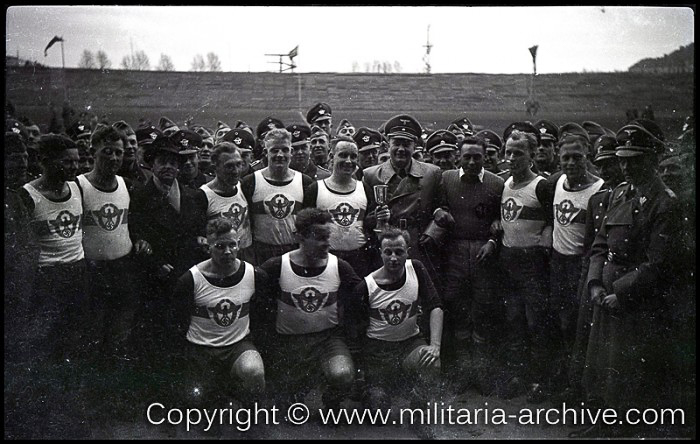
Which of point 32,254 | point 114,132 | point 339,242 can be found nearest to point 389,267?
point 339,242

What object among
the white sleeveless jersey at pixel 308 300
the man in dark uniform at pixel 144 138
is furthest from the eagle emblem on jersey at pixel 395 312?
the man in dark uniform at pixel 144 138

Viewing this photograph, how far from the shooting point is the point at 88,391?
5.05 meters

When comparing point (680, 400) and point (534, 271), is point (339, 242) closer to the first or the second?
point (534, 271)

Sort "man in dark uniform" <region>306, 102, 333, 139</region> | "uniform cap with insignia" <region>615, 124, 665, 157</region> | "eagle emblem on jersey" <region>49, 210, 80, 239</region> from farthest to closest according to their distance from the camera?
1. "man in dark uniform" <region>306, 102, 333, 139</region>
2. "eagle emblem on jersey" <region>49, 210, 80, 239</region>
3. "uniform cap with insignia" <region>615, 124, 665, 157</region>

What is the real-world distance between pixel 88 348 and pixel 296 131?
213 cm

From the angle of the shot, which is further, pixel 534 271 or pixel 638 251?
pixel 534 271

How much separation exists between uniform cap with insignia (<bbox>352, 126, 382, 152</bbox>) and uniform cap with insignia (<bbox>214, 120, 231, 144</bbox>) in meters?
0.95

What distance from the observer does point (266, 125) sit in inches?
211

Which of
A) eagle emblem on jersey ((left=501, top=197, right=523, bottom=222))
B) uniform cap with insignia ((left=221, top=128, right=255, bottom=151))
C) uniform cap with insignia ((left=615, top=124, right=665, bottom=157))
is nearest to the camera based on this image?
uniform cap with insignia ((left=615, top=124, right=665, bottom=157))

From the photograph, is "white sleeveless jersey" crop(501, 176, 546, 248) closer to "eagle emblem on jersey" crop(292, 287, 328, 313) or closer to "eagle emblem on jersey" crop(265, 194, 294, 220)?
"eagle emblem on jersey" crop(292, 287, 328, 313)

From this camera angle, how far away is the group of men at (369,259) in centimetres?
484

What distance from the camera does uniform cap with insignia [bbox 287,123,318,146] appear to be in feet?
17.3

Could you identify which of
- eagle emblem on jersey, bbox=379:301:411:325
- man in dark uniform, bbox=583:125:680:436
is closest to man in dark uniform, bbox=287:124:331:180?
eagle emblem on jersey, bbox=379:301:411:325

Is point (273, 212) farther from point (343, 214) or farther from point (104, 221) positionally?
point (104, 221)
